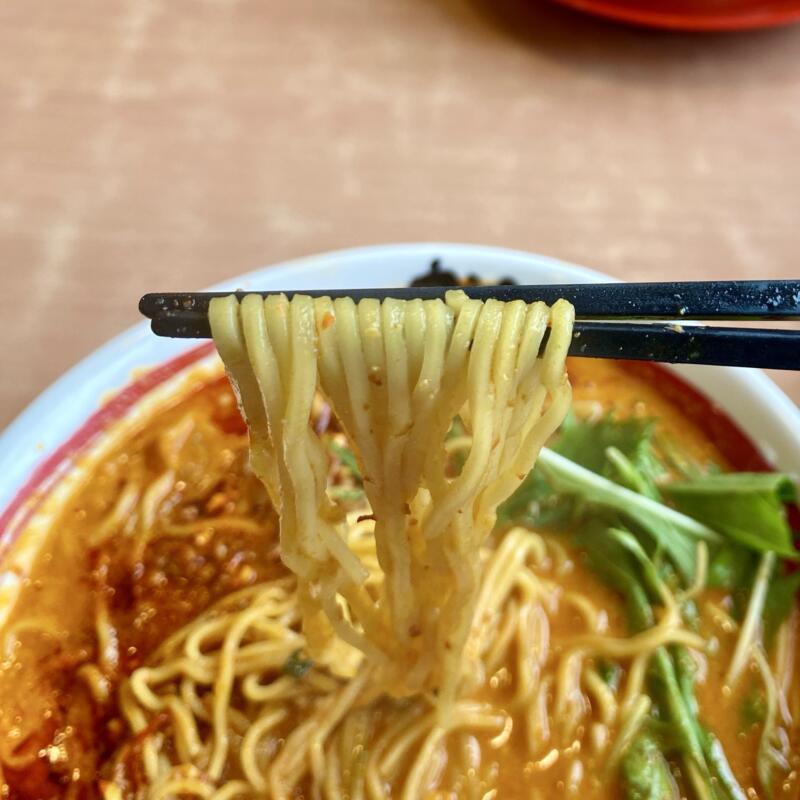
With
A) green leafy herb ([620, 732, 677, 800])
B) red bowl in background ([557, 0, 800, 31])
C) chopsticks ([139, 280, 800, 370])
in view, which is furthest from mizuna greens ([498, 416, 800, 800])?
red bowl in background ([557, 0, 800, 31])

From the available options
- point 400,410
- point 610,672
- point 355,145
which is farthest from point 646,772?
point 355,145

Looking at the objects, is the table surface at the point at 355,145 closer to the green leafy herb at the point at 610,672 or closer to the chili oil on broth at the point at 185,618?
the chili oil on broth at the point at 185,618

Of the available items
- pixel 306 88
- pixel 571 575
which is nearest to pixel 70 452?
pixel 571 575

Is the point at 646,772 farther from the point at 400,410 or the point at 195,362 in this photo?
the point at 195,362

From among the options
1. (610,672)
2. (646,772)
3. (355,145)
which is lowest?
(646,772)

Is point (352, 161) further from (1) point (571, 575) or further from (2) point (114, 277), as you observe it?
(1) point (571, 575)

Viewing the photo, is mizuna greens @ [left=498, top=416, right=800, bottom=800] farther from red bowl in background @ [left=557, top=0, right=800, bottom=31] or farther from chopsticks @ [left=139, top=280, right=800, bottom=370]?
red bowl in background @ [left=557, top=0, right=800, bottom=31]
